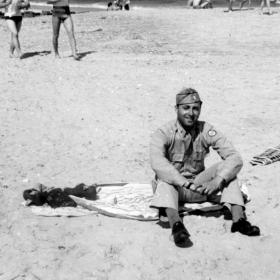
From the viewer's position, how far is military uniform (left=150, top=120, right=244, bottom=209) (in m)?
5.04

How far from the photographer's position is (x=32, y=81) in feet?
34.1

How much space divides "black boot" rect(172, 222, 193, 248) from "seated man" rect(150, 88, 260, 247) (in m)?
0.04

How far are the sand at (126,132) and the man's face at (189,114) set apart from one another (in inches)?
35.4

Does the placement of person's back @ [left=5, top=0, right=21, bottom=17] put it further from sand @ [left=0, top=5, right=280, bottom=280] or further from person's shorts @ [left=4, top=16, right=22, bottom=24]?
sand @ [left=0, top=5, right=280, bottom=280]

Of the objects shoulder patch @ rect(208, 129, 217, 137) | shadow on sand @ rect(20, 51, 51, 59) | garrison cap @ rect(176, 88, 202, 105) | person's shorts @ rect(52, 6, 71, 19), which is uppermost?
garrison cap @ rect(176, 88, 202, 105)

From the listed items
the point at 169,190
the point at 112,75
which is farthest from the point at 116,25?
the point at 169,190

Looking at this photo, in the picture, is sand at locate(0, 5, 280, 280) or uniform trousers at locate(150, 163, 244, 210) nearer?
sand at locate(0, 5, 280, 280)

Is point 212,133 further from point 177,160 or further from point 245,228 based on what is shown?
point 245,228

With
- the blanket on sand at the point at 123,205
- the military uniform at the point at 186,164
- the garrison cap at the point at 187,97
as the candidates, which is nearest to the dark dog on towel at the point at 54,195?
the blanket on sand at the point at 123,205

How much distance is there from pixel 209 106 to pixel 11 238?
4.64 m

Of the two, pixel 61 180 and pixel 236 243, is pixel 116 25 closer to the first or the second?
pixel 61 180

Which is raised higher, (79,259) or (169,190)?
(169,190)

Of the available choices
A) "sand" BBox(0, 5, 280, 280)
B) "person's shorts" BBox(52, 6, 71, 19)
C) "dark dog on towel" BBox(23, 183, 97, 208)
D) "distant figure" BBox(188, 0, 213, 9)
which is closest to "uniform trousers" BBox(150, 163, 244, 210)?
"sand" BBox(0, 5, 280, 280)

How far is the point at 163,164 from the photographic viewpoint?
5.09m
